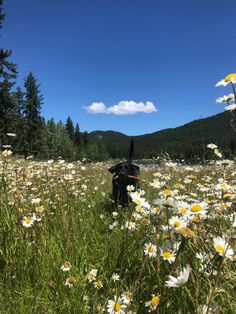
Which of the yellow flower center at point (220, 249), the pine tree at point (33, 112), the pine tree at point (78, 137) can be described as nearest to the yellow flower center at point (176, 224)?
the yellow flower center at point (220, 249)

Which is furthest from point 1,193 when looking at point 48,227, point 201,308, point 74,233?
point 201,308

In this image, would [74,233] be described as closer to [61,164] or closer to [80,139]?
[61,164]

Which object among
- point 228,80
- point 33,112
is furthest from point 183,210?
point 33,112

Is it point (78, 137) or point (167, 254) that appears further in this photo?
point (78, 137)

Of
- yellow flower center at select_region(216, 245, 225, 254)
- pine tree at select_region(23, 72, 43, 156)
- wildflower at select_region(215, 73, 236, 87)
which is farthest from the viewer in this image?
pine tree at select_region(23, 72, 43, 156)

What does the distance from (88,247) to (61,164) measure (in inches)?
90.3

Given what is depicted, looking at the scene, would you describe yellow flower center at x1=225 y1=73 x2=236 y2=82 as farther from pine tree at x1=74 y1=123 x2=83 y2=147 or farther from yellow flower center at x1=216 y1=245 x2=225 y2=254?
pine tree at x1=74 y1=123 x2=83 y2=147

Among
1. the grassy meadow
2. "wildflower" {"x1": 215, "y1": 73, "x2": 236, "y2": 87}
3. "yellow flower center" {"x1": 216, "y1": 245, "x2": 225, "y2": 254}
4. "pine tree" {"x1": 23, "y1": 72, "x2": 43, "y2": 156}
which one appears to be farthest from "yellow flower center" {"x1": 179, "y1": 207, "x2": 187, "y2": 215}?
"pine tree" {"x1": 23, "y1": 72, "x2": 43, "y2": 156}

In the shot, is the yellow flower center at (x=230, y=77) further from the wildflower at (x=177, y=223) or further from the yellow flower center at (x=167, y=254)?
A: the yellow flower center at (x=167, y=254)

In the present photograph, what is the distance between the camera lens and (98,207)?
453cm

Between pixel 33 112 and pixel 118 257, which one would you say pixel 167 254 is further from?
pixel 33 112

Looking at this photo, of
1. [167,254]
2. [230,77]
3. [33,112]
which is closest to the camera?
[167,254]

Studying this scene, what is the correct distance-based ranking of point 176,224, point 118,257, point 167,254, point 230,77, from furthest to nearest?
point 118,257 < point 230,77 < point 167,254 < point 176,224

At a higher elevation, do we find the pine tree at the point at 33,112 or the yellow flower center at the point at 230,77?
the pine tree at the point at 33,112
